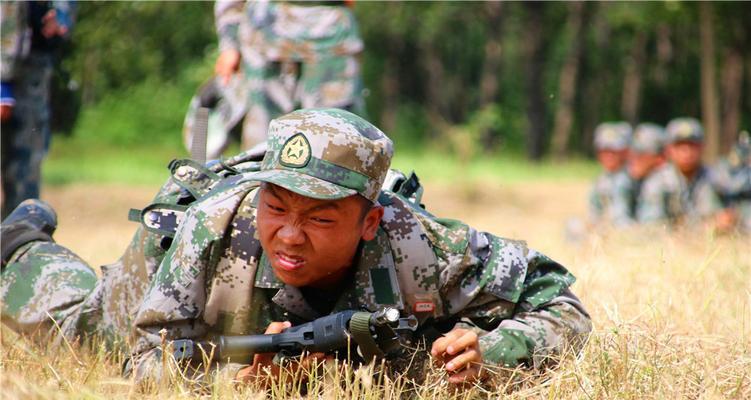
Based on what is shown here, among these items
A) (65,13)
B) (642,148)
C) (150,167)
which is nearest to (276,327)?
(65,13)

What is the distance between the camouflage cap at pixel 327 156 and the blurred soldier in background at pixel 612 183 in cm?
709

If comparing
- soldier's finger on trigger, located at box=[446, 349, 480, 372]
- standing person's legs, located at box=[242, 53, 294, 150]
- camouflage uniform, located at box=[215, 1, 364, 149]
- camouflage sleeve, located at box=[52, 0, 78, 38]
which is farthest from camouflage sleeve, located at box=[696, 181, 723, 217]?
soldier's finger on trigger, located at box=[446, 349, 480, 372]

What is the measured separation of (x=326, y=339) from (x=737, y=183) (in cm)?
822

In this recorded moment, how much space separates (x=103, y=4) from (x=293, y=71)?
8.77 metres

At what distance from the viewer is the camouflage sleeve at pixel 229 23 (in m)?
7.51

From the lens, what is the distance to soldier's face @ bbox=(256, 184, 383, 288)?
3.13 m

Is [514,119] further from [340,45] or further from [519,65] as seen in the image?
[340,45]

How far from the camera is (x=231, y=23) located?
752 cm

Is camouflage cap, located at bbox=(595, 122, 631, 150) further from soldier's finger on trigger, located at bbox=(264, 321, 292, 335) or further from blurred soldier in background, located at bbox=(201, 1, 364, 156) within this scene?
soldier's finger on trigger, located at bbox=(264, 321, 292, 335)

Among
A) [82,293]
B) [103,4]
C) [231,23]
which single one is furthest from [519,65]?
[82,293]

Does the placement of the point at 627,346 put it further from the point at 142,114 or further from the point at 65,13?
the point at 142,114

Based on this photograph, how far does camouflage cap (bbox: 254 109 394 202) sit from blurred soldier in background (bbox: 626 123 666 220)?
7.86 meters

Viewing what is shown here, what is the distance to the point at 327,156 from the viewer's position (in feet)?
10.4

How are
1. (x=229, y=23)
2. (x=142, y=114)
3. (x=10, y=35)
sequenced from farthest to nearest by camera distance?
(x=142, y=114) → (x=229, y=23) → (x=10, y=35)
